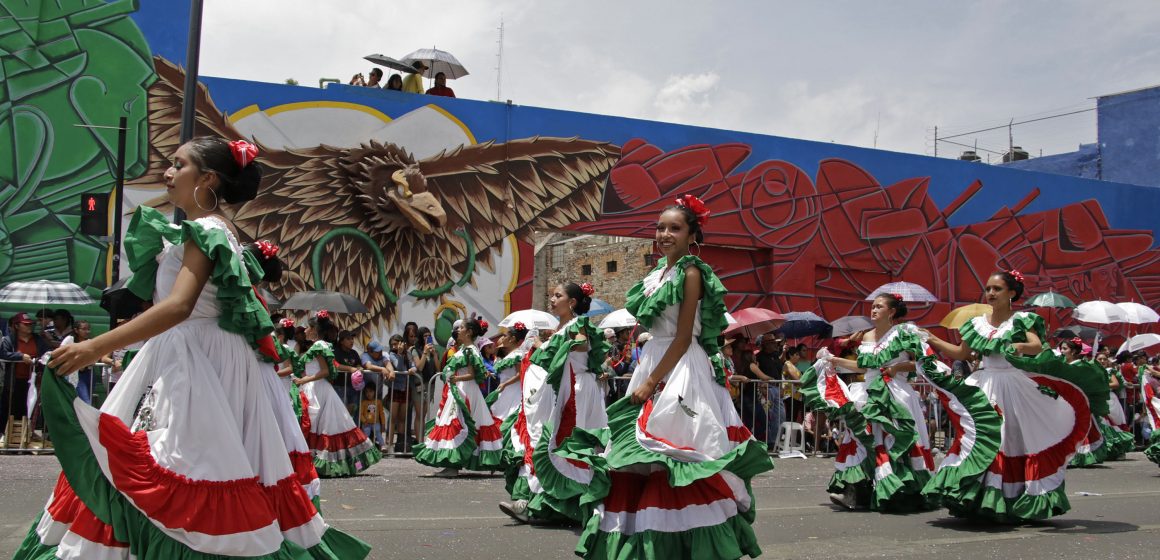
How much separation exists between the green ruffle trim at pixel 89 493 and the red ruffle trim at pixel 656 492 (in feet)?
6.78

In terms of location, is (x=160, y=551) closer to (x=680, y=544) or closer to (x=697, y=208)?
(x=680, y=544)

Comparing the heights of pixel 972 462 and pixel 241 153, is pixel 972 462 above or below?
below

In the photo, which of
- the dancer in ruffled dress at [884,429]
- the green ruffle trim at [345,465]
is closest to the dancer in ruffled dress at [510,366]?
the green ruffle trim at [345,465]

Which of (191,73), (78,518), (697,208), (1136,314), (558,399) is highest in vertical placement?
(191,73)

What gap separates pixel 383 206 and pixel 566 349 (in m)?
10.6

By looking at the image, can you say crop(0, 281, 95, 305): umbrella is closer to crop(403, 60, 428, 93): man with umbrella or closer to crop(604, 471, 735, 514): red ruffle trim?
crop(403, 60, 428, 93): man with umbrella

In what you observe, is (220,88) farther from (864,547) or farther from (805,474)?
(864,547)

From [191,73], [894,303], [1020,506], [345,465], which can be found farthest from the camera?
[345,465]

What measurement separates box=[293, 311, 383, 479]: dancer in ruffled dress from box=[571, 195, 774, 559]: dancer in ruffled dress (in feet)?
21.0

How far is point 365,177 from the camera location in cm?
1852

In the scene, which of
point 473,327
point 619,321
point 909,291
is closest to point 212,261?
point 473,327

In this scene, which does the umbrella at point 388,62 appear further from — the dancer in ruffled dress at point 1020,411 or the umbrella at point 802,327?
the dancer in ruffled dress at point 1020,411

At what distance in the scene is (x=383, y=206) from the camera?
1847 cm

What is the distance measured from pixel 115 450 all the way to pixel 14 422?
10.6m
